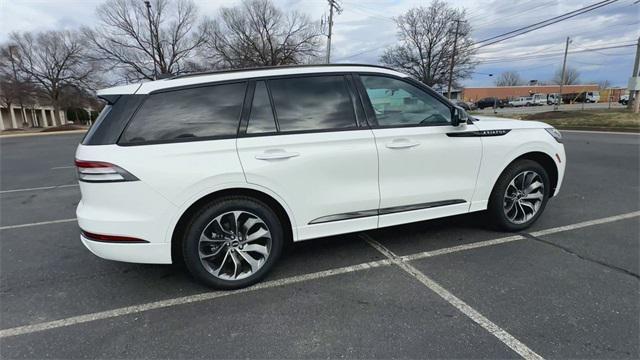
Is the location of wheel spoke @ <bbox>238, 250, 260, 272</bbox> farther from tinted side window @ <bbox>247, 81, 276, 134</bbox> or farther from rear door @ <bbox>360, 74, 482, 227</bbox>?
rear door @ <bbox>360, 74, 482, 227</bbox>

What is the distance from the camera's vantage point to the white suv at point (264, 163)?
2.85 metres

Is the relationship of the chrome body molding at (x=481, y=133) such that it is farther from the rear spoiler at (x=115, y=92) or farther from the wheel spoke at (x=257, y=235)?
the rear spoiler at (x=115, y=92)

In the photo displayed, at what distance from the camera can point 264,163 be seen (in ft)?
10.0

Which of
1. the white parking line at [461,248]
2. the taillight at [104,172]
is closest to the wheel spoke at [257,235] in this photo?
the taillight at [104,172]

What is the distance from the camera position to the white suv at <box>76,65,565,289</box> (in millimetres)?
2850

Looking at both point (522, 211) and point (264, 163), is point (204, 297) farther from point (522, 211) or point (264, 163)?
point (522, 211)

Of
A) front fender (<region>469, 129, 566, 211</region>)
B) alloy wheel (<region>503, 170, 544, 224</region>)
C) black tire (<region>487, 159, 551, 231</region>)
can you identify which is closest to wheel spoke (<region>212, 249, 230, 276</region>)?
front fender (<region>469, 129, 566, 211</region>)

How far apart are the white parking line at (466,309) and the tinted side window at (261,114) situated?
5.71ft

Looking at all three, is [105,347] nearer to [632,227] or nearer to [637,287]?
[637,287]

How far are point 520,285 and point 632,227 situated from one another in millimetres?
2410

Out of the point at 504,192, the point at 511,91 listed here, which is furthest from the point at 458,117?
the point at 511,91

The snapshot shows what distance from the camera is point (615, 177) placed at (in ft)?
23.2

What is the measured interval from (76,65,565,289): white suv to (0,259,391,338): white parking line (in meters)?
0.12

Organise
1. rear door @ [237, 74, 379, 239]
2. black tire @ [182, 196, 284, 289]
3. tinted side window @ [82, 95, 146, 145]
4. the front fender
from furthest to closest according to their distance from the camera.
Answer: the front fender, rear door @ [237, 74, 379, 239], black tire @ [182, 196, 284, 289], tinted side window @ [82, 95, 146, 145]
